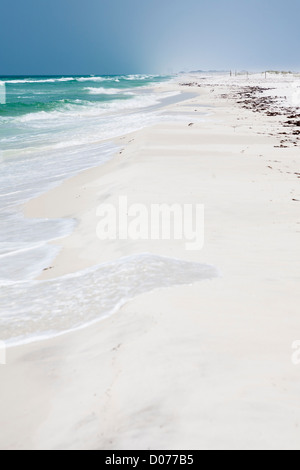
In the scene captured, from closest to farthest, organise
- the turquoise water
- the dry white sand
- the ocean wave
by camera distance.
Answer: the dry white sand → the ocean wave → the turquoise water

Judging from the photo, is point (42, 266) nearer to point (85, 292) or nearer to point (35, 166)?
point (85, 292)

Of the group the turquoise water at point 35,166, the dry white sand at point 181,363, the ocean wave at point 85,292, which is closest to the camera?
the dry white sand at point 181,363

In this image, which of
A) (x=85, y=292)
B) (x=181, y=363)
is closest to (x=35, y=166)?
(x=85, y=292)

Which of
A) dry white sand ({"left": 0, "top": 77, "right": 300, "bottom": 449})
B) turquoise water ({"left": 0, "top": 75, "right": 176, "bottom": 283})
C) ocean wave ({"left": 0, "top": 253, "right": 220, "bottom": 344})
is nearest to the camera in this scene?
dry white sand ({"left": 0, "top": 77, "right": 300, "bottom": 449})

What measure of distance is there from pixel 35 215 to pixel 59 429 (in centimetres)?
571

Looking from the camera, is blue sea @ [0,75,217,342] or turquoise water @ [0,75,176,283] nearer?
Result: blue sea @ [0,75,217,342]

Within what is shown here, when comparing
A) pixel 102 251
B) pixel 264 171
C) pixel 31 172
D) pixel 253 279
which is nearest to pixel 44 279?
pixel 102 251

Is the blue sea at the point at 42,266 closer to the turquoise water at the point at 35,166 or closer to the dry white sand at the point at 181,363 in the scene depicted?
the turquoise water at the point at 35,166

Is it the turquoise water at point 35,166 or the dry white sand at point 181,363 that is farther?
the turquoise water at point 35,166

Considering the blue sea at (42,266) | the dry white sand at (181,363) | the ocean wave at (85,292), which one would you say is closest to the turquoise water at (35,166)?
the blue sea at (42,266)

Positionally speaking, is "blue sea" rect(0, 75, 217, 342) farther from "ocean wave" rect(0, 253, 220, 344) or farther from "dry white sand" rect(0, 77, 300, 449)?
"dry white sand" rect(0, 77, 300, 449)

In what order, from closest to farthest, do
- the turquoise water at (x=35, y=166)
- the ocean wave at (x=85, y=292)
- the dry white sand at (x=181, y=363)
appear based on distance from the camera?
the dry white sand at (x=181, y=363) < the ocean wave at (x=85, y=292) < the turquoise water at (x=35, y=166)

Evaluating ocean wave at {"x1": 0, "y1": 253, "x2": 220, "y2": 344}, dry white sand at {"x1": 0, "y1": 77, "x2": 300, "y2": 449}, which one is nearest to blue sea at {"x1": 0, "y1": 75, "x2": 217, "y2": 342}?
ocean wave at {"x1": 0, "y1": 253, "x2": 220, "y2": 344}

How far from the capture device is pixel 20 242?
617 cm
